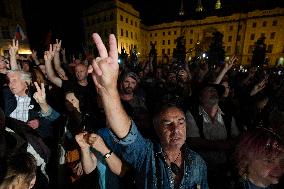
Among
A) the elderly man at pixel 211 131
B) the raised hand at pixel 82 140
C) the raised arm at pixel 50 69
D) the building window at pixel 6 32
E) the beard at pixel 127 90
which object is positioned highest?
the building window at pixel 6 32

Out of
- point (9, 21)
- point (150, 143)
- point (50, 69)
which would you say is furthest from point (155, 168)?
point (9, 21)

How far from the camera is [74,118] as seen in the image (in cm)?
308

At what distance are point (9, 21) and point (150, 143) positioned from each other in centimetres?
2959

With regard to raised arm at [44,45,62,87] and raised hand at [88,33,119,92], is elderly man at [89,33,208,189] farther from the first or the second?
raised arm at [44,45,62,87]

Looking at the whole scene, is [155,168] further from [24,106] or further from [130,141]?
[24,106]

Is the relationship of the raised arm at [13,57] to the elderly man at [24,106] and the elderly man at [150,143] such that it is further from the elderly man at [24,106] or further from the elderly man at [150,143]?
the elderly man at [150,143]

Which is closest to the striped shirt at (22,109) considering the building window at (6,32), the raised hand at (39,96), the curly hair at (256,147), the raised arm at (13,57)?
the raised hand at (39,96)

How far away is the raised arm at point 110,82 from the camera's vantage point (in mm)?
1342

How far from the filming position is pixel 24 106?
11.1 feet

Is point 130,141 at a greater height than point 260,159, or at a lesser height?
greater

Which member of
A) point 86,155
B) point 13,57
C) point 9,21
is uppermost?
point 9,21

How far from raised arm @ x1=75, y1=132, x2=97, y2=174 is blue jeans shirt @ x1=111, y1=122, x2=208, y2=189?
53 cm

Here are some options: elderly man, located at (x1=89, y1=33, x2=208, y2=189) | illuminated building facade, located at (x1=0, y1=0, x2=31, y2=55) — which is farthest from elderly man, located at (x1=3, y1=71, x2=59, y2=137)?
illuminated building facade, located at (x1=0, y1=0, x2=31, y2=55)

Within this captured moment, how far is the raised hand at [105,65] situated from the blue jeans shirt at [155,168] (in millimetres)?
485
